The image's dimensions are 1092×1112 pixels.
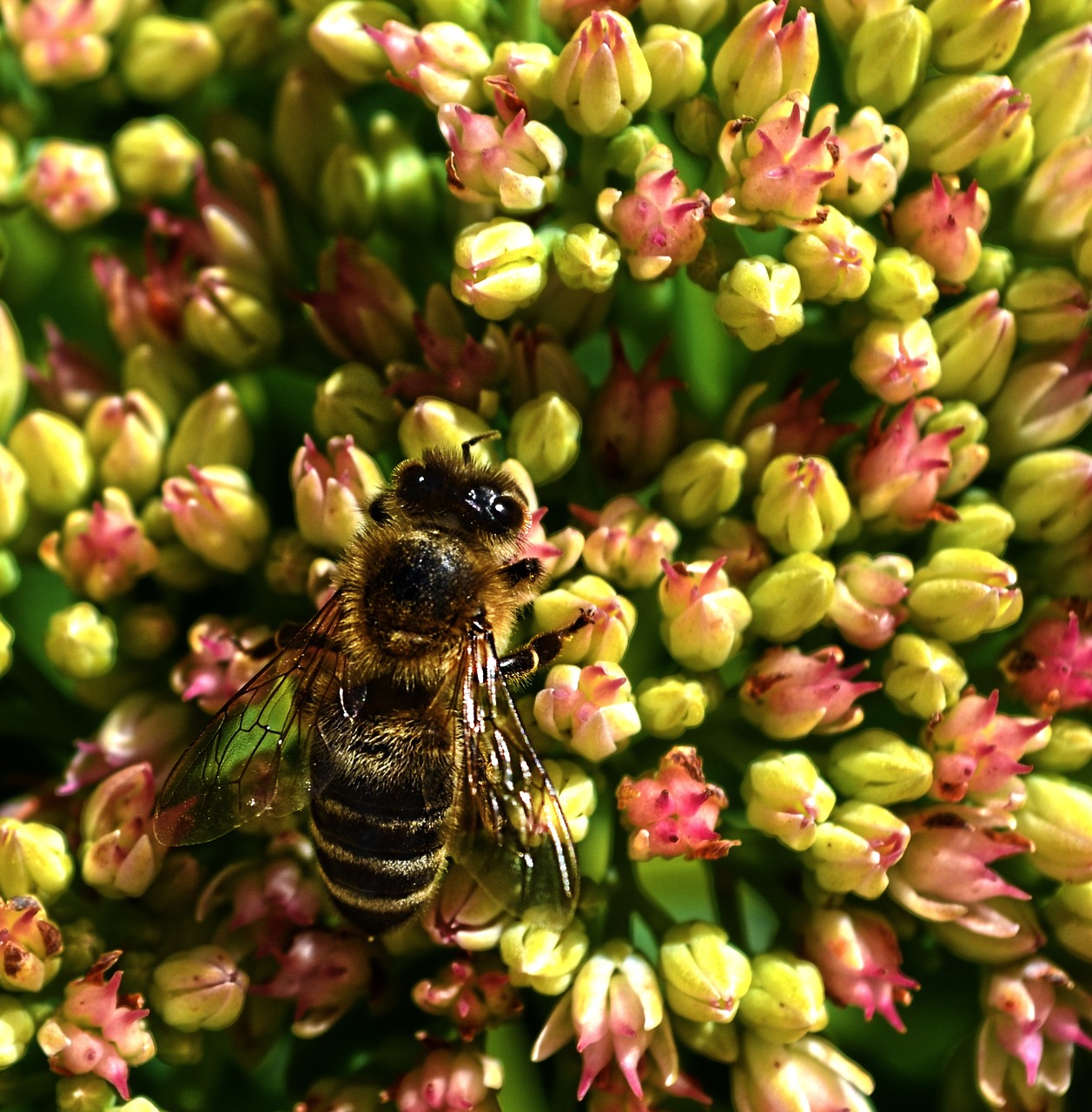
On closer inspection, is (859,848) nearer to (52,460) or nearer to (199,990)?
(199,990)

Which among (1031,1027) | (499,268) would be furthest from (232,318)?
(1031,1027)

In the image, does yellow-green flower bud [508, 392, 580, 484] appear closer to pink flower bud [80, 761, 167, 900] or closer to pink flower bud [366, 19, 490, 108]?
pink flower bud [366, 19, 490, 108]

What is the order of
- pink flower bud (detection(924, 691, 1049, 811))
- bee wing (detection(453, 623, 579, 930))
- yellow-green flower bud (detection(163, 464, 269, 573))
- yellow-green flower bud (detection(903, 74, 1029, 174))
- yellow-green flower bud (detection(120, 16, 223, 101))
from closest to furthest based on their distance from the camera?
bee wing (detection(453, 623, 579, 930)) < pink flower bud (detection(924, 691, 1049, 811)) < yellow-green flower bud (detection(903, 74, 1029, 174)) < yellow-green flower bud (detection(163, 464, 269, 573)) < yellow-green flower bud (detection(120, 16, 223, 101))

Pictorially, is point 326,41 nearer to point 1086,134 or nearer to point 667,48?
point 667,48

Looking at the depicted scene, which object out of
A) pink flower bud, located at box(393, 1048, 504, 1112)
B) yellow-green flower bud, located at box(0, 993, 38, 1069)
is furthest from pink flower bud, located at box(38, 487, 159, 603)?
pink flower bud, located at box(393, 1048, 504, 1112)

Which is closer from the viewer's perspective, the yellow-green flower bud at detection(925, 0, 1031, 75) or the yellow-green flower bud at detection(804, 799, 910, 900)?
the yellow-green flower bud at detection(804, 799, 910, 900)

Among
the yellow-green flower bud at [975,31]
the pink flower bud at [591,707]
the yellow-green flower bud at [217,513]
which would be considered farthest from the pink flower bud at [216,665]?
the yellow-green flower bud at [975,31]
